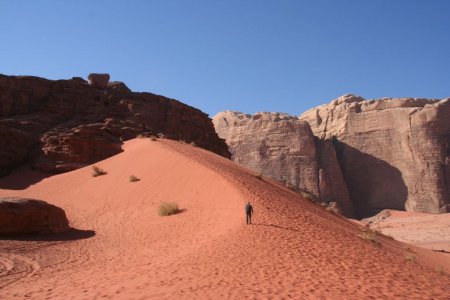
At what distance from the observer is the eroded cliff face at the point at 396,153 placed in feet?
142

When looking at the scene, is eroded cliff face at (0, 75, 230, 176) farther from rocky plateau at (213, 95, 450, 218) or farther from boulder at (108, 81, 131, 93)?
rocky plateau at (213, 95, 450, 218)

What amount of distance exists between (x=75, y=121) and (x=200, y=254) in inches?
806

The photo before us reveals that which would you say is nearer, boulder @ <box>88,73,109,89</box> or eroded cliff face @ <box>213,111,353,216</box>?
boulder @ <box>88,73,109,89</box>

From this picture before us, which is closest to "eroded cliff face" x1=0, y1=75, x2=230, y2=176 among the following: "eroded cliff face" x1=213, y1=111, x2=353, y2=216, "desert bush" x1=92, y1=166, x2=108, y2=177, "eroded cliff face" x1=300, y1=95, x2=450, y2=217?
"desert bush" x1=92, y1=166, x2=108, y2=177

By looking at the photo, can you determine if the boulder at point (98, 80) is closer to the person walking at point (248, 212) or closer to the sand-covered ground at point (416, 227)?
the person walking at point (248, 212)

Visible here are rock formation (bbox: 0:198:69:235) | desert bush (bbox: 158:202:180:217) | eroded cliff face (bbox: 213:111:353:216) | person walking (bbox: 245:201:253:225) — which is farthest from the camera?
eroded cliff face (bbox: 213:111:353:216)

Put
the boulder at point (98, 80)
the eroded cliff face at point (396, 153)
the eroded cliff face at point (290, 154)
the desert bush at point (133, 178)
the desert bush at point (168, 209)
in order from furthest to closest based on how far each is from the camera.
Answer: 1. the eroded cliff face at point (290, 154)
2. the eroded cliff face at point (396, 153)
3. the boulder at point (98, 80)
4. the desert bush at point (133, 178)
5. the desert bush at point (168, 209)

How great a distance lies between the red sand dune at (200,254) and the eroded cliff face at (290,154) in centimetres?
2912

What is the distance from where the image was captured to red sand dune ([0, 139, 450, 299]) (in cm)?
727

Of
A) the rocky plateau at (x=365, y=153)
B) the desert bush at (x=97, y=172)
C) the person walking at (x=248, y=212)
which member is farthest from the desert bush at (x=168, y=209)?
the rocky plateau at (x=365, y=153)

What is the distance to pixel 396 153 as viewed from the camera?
4691 centimetres

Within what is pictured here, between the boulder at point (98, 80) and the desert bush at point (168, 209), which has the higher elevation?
the boulder at point (98, 80)

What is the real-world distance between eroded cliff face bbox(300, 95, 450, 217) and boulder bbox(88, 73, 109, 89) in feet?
101

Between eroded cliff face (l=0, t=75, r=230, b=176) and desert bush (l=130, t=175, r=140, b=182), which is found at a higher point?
eroded cliff face (l=0, t=75, r=230, b=176)
